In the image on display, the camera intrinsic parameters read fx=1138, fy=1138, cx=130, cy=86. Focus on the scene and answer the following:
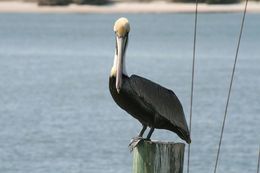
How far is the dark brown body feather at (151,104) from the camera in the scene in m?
6.22

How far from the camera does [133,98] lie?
245 inches

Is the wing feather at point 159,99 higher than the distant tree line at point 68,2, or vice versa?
the wing feather at point 159,99

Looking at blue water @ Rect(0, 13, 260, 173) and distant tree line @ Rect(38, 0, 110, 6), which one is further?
distant tree line @ Rect(38, 0, 110, 6)

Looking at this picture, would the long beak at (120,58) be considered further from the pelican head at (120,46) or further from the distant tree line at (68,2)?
the distant tree line at (68,2)

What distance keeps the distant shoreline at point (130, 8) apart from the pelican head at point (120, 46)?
75776 millimetres

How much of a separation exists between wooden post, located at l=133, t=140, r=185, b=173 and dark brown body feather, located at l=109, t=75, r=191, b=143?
17.6 inches

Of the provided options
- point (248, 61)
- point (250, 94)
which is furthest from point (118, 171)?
point (248, 61)

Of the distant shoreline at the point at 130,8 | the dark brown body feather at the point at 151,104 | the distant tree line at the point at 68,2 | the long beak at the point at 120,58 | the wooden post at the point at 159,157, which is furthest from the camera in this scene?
the distant tree line at the point at 68,2

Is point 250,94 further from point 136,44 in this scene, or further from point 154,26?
point 154,26

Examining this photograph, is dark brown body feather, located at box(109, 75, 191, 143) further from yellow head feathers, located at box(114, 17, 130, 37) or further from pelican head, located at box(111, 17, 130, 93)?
yellow head feathers, located at box(114, 17, 130, 37)

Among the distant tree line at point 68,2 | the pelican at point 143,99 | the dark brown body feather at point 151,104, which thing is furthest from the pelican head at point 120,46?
the distant tree line at point 68,2

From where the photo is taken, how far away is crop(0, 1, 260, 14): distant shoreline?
3332 inches

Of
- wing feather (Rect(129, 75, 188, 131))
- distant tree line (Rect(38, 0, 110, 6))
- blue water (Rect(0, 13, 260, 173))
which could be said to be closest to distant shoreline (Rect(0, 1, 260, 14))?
distant tree line (Rect(38, 0, 110, 6))

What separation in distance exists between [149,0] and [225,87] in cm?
5663
